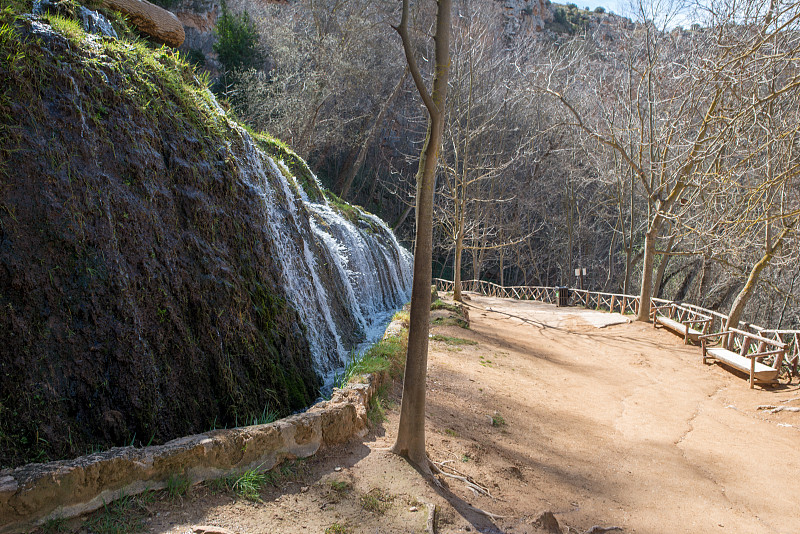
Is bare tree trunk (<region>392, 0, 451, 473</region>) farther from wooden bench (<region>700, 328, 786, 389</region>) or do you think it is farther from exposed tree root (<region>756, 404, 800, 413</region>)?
wooden bench (<region>700, 328, 786, 389</region>)

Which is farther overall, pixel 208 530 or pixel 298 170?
pixel 298 170

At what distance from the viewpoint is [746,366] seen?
32.1 ft

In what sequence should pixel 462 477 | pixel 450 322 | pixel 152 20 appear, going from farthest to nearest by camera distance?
pixel 450 322 < pixel 152 20 < pixel 462 477

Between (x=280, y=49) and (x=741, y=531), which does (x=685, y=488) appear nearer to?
(x=741, y=531)

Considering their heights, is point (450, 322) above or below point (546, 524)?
above

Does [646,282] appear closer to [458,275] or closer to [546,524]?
[458,275]

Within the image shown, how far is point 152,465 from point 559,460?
170 inches

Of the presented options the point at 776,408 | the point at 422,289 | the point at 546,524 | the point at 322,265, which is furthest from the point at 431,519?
the point at 776,408

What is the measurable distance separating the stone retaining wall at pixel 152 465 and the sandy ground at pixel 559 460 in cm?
15

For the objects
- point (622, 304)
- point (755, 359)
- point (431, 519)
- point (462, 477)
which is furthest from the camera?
point (622, 304)

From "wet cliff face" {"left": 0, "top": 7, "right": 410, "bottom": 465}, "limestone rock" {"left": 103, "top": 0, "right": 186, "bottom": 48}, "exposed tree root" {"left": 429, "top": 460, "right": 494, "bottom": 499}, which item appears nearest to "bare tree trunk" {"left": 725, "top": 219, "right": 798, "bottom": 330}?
"exposed tree root" {"left": 429, "top": 460, "right": 494, "bottom": 499}

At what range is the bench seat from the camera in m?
9.45

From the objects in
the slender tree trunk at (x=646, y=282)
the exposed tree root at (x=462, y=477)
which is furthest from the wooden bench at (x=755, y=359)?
the exposed tree root at (x=462, y=477)

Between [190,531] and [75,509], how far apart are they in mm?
588
